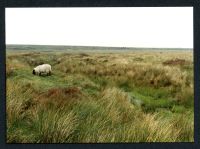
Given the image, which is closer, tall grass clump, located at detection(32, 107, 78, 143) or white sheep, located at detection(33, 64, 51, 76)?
tall grass clump, located at detection(32, 107, 78, 143)

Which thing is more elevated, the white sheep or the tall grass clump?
the white sheep

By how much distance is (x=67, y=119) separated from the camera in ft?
18.1

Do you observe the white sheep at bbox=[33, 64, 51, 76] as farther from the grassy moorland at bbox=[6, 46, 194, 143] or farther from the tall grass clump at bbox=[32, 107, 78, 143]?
the tall grass clump at bbox=[32, 107, 78, 143]

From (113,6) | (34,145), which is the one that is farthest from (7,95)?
(113,6)

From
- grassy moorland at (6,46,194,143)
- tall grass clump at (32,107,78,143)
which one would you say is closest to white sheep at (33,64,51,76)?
grassy moorland at (6,46,194,143)

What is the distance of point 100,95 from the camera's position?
5711 mm

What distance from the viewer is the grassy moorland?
18.1 ft

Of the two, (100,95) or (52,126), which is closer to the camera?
(52,126)

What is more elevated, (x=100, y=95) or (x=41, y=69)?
(x=41, y=69)

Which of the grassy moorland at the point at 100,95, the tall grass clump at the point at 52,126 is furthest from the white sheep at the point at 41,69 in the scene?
the tall grass clump at the point at 52,126

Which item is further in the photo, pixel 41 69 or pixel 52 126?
pixel 41 69

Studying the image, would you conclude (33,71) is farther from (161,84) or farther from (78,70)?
(161,84)

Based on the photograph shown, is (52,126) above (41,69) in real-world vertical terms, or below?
below

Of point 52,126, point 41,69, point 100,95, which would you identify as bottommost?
point 52,126
